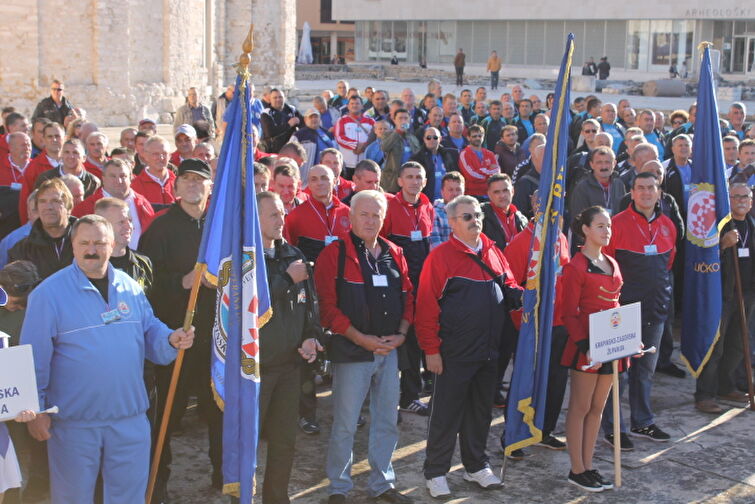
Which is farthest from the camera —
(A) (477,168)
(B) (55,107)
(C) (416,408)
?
(B) (55,107)

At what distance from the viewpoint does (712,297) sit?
8.29 m

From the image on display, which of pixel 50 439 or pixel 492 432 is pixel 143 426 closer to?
pixel 50 439

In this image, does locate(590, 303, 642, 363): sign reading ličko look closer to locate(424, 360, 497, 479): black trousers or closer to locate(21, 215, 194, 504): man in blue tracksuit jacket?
locate(424, 360, 497, 479): black trousers

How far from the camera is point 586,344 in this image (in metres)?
6.59

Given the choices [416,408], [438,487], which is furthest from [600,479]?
[416,408]

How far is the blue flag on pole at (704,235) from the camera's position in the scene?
8289mm

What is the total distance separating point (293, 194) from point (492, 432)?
2532mm

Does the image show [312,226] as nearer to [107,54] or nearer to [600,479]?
[600,479]

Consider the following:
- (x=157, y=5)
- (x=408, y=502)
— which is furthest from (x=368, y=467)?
(x=157, y=5)

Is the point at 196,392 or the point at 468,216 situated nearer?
the point at 468,216

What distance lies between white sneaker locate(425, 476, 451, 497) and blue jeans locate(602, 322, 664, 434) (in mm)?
1707

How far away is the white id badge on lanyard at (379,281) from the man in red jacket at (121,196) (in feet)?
6.69

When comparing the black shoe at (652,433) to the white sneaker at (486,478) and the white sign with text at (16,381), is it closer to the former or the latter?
the white sneaker at (486,478)

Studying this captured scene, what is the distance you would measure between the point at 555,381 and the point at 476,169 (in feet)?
15.9
